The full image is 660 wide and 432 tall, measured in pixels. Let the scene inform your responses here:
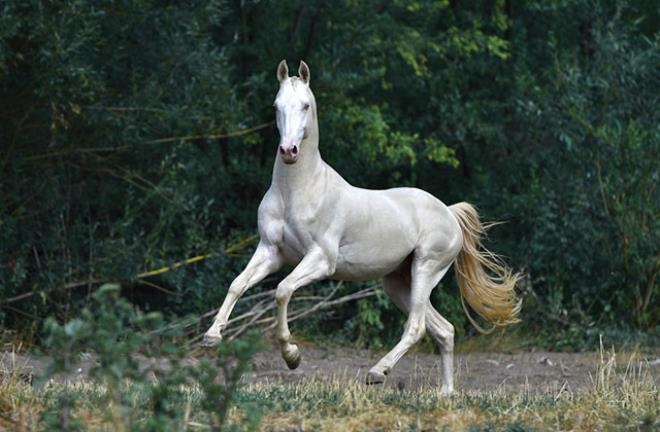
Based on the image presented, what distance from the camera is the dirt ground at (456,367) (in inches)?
383

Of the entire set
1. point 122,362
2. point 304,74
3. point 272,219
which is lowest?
point 272,219

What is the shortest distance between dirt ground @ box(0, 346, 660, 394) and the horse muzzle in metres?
2.56

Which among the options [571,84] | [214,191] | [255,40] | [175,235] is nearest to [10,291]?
[175,235]

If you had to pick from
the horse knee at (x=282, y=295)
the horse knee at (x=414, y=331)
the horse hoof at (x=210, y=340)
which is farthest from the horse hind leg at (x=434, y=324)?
the horse hoof at (x=210, y=340)

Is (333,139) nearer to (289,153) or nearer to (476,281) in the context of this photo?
(476,281)

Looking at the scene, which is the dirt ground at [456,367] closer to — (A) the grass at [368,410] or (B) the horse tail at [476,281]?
(B) the horse tail at [476,281]

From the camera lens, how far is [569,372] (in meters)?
10.7

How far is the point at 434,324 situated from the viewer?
8594mm

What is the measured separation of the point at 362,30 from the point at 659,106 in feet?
11.8

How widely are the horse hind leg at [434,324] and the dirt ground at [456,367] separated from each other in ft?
2.22

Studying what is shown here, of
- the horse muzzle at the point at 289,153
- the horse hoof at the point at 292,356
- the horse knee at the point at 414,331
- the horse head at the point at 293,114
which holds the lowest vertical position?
the horse knee at the point at 414,331

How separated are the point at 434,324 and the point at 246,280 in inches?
74.5

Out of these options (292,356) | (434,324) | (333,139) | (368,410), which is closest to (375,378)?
(292,356)

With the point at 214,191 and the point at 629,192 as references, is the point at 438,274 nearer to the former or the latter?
the point at 629,192
